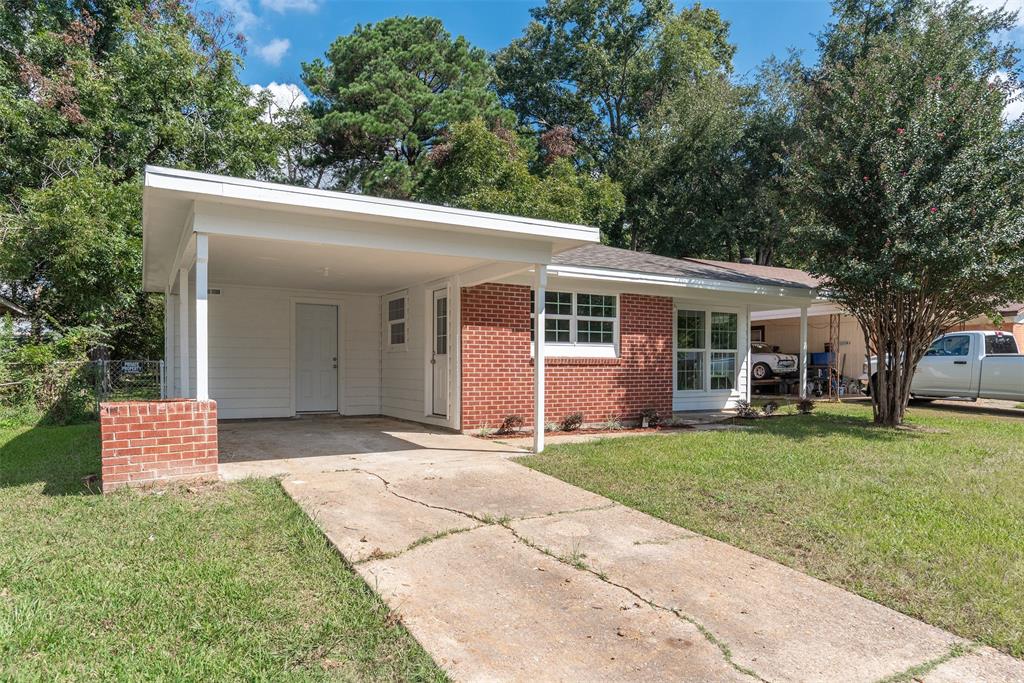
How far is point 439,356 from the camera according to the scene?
10047 mm

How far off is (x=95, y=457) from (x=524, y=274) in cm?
589

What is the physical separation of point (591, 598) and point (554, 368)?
6.64m

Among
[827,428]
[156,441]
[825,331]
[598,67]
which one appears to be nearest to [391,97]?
[598,67]

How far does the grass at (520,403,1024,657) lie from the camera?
366 centimetres

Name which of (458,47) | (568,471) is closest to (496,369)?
(568,471)

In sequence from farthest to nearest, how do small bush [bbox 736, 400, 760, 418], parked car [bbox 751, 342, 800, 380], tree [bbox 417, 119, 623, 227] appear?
tree [bbox 417, 119, 623, 227]
parked car [bbox 751, 342, 800, 380]
small bush [bbox 736, 400, 760, 418]

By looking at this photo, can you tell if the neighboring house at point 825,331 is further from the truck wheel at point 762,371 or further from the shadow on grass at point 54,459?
the shadow on grass at point 54,459

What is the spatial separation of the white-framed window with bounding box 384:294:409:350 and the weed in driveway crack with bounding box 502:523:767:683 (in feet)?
22.6

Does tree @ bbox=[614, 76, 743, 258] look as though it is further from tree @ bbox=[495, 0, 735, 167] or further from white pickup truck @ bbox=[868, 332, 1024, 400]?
white pickup truck @ bbox=[868, 332, 1024, 400]

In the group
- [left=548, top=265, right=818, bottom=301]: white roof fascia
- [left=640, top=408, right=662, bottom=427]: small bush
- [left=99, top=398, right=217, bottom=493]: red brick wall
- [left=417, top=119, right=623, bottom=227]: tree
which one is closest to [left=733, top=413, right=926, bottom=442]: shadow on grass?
[left=640, top=408, right=662, bottom=427]: small bush

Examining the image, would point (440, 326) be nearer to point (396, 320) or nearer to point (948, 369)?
point (396, 320)

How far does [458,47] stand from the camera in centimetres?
2497

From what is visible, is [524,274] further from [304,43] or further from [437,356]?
[304,43]

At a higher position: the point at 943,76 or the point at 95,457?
the point at 943,76
